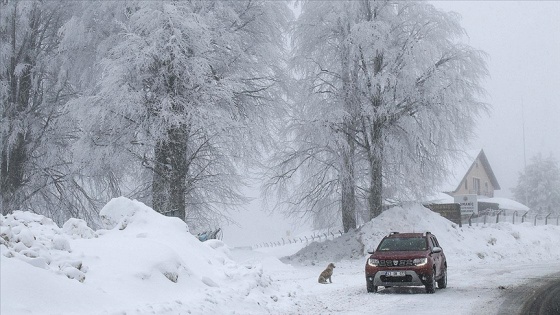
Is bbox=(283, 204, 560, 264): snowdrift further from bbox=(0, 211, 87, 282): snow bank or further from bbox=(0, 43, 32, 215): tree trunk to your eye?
bbox=(0, 211, 87, 282): snow bank

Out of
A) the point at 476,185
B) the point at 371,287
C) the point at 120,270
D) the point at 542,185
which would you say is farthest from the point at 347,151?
the point at 542,185

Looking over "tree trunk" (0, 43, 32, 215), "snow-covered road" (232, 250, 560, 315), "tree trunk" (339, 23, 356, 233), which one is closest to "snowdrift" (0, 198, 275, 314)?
"snow-covered road" (232, 250, 560, 315)

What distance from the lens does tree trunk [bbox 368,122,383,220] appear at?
83.1 ft

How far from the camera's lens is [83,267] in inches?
362

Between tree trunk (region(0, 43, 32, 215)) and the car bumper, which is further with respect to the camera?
tree trunk (region(0, 43, 32, 215))

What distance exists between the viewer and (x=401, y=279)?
46.0 feet

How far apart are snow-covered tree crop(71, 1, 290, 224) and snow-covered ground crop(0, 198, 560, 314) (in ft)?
16.2

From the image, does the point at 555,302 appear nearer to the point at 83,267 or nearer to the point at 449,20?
the point at 83,267

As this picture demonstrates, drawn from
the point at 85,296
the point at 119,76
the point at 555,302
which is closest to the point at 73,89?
the point at 119,76

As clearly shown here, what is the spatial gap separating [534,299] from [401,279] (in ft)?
9.89

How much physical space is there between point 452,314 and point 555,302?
3130mm

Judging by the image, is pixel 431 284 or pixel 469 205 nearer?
pixel 431 284

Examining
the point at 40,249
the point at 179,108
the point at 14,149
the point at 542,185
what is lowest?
the point at 40,249

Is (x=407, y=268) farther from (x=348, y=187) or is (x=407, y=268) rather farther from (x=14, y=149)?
(x=14, y=149)
